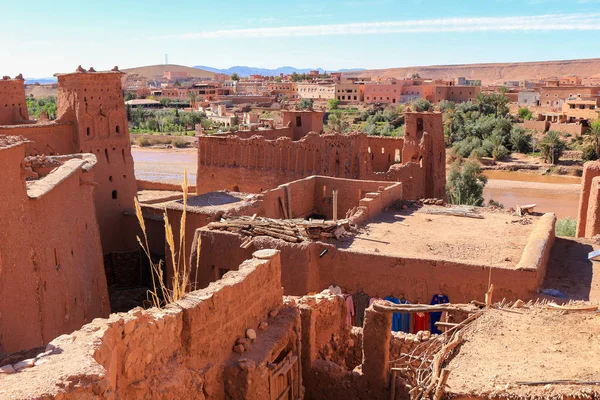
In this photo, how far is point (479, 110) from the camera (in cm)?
6122

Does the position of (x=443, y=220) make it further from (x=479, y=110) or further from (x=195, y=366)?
(x=479, y=110)

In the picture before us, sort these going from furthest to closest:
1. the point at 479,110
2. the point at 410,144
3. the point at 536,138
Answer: the point at 479,110, the point at 536,138, the point at 410,144

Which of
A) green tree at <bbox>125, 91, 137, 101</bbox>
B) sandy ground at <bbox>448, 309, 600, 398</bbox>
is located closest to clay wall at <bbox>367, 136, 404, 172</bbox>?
sandy ground at <bbox>448, 309, 600, 398</bbox>

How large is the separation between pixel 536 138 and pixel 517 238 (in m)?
41.4

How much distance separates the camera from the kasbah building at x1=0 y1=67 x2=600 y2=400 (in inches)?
211

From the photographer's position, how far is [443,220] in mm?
13688

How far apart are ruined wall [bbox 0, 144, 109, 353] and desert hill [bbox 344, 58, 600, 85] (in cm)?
13999

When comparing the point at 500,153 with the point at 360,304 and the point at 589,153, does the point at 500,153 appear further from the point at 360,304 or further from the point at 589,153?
the point at 360,304

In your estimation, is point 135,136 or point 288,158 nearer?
point 288,158

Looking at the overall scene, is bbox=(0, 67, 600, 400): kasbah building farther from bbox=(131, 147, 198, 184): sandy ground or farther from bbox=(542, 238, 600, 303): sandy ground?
bbox=(131, 147, 198, 184): sandy ground

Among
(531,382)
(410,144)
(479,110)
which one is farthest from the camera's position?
(479,110)

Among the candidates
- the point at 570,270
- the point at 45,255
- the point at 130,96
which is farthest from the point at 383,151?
the point at 130,96

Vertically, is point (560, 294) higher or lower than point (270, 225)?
lower

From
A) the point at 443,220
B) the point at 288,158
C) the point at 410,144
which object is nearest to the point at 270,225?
the point at 443,220
